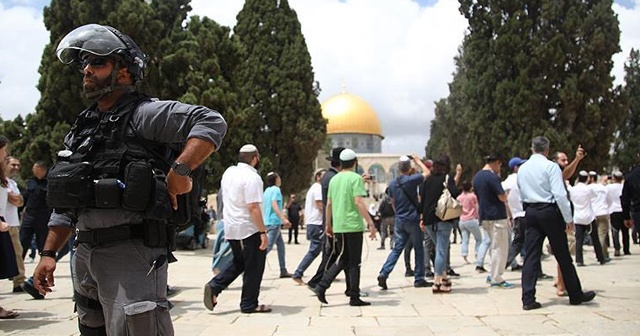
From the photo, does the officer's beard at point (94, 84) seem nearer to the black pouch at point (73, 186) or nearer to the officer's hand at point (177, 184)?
the black pouch at point (73, 186)

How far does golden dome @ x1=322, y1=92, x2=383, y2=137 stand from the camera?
83375 millimetres

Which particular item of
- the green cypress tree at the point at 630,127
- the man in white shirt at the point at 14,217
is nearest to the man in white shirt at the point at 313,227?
the man in white shirt at the point at 14,217

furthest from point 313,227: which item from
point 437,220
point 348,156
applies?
point 348,156

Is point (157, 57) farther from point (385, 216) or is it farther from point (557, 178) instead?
point (557, 178)

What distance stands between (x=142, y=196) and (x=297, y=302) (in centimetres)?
479

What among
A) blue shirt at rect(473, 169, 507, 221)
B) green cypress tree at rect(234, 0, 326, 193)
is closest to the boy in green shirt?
blue shirt at rect(473, 169, 507, 221)

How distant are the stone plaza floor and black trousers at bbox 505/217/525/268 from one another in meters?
0.83

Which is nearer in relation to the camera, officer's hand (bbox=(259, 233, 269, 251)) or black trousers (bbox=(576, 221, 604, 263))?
officer's hand (bbox=(259, 233, 269, 251))

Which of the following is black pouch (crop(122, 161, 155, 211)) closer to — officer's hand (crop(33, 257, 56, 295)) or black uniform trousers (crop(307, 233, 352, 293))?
officer's hand (crop(33, 257, 56, 295))

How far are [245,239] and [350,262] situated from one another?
4.25 ft

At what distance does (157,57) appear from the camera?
1549 centimetres

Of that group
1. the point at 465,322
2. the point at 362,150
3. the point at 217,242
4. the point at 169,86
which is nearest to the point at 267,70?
the point at 169,86

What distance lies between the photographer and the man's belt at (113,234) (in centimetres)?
261

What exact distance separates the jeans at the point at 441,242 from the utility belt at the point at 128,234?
5326 millimetres
